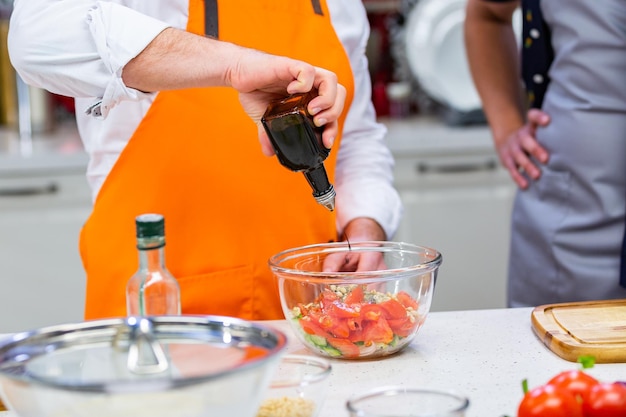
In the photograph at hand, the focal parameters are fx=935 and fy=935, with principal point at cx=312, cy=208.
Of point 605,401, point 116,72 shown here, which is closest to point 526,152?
point 116,72

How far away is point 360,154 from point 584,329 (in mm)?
535

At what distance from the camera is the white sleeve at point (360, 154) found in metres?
1.48

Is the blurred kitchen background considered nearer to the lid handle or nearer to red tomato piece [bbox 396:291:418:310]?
red tomato piece [bbox 396:291:418:310]

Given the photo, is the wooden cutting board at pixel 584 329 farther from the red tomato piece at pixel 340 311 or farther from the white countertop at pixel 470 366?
the red tomato piece at pixel 340 311

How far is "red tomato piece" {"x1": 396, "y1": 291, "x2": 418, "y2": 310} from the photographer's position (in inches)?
43.2

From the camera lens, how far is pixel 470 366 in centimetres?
107

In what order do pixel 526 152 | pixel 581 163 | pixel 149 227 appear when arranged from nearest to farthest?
pixel 149 227
pixel 581 163
pixel 526 152

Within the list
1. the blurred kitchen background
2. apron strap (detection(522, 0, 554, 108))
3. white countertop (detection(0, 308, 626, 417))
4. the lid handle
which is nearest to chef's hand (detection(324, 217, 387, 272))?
white countertop (detection(0, 308, 626, 417))

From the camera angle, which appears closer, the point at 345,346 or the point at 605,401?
the point at 605,401

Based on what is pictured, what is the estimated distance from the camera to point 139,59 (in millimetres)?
1142

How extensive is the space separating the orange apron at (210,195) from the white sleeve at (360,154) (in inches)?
3.9

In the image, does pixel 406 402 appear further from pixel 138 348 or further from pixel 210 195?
pixel 210 195

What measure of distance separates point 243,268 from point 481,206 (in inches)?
58.1

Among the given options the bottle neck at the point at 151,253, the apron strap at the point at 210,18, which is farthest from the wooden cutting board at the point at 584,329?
the apron strap at the point at 210,18
